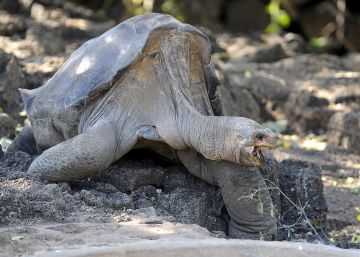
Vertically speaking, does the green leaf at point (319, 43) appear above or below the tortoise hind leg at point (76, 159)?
below

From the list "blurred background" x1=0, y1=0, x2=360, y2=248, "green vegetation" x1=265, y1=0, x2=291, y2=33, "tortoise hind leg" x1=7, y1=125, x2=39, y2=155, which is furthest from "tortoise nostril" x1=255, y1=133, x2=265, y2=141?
"green vegetation" x1=265, y1=0, x2=291, y2=33

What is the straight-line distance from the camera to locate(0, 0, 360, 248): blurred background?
289 inches

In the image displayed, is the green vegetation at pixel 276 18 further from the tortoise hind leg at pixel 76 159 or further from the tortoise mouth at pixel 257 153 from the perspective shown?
the tortoise mouth at pixel 257 153

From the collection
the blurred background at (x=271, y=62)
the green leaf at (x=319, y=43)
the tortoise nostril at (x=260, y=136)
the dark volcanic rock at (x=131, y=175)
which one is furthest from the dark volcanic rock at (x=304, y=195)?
the green leaf at (x=319, y=43)

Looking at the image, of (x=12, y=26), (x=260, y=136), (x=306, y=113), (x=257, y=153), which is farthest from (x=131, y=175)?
(x=12, y=26)

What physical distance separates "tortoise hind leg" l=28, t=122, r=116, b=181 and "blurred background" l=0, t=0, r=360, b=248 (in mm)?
913

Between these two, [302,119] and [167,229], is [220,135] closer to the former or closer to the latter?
[167,229]

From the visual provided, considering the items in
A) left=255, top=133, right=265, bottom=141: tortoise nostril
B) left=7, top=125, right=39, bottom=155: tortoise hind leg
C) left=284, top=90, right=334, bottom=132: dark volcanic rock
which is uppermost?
left=255, top=133, right=265, bottom=141: tortoise nostril

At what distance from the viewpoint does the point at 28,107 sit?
562 cm

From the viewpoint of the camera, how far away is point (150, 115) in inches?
199

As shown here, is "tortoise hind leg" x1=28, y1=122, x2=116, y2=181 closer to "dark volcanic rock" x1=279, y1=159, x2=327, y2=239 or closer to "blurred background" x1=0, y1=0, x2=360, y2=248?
"blurred background" x1=0, y1=0, x2=360, y2=248

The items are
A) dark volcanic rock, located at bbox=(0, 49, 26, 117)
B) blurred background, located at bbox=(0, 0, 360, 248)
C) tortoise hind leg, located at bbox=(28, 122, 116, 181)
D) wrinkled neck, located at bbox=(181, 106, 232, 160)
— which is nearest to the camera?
wrinkled neck, located at bbox=(181, 106, 232, 160)

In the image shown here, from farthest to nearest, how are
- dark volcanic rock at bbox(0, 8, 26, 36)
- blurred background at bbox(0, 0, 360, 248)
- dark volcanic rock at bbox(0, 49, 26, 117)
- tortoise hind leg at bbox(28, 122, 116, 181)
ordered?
1. dark volcanic rock at bbox(0, 8, 26, 36)
2. dark volcanic rock at bbox(0, 49, 26, 117)
3. blurred background at bbox(0, 0, 360, 248)
4. tortoise hind leg at bbox(28, 122, 116, 181)

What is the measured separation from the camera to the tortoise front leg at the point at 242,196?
4.75 m
